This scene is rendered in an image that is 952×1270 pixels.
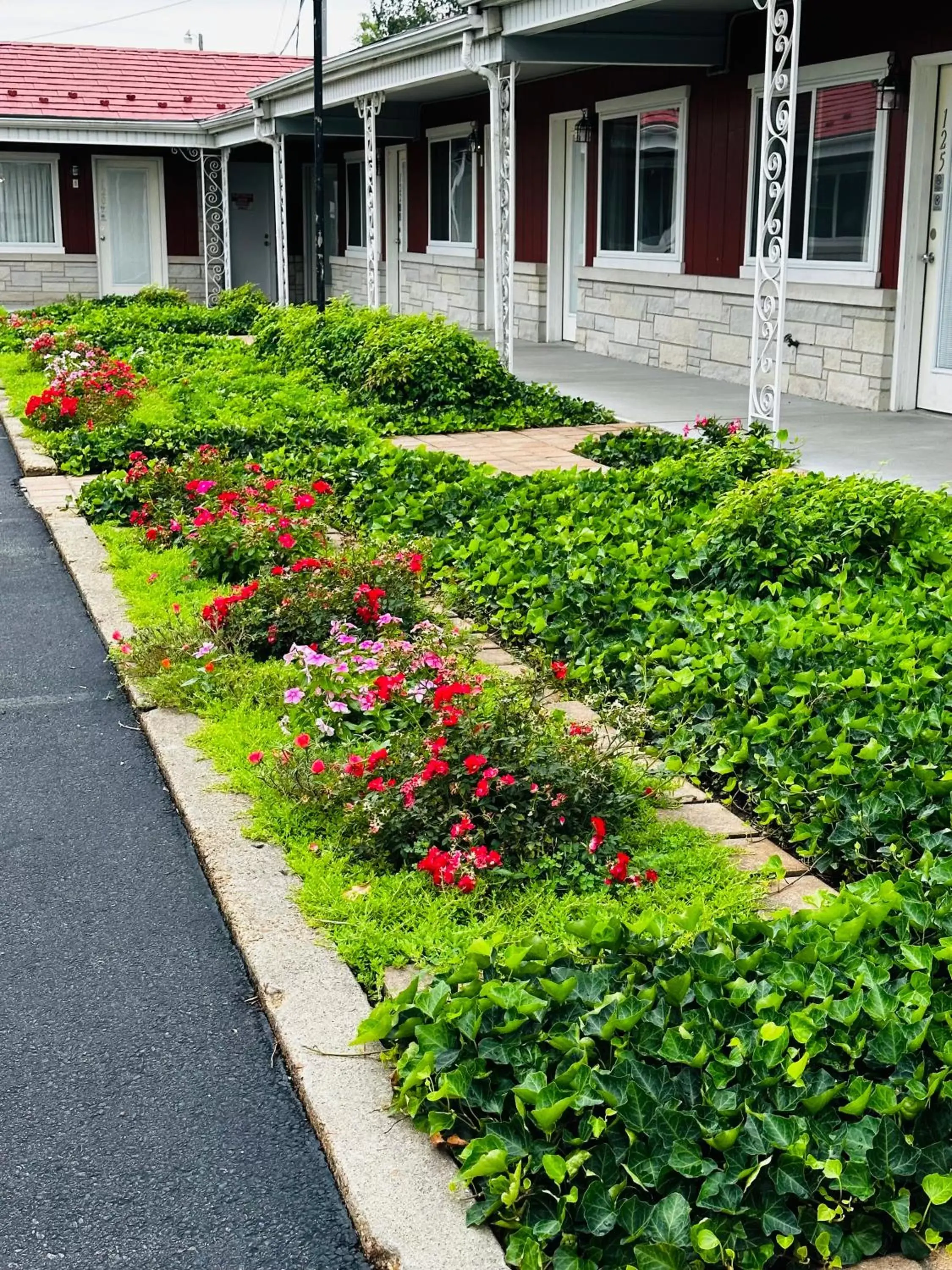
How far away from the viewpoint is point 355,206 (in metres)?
26.2

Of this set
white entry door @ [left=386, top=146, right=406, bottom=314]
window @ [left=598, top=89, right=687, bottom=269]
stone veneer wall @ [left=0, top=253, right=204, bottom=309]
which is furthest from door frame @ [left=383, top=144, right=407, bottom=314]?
window @ [left=598, top=89, right=687, bottom=269]

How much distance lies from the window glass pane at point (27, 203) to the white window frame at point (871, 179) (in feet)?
57.7

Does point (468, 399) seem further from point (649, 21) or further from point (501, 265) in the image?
point (649, 21)

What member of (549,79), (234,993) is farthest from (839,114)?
(234,993)

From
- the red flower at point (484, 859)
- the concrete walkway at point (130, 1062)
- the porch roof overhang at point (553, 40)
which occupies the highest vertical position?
the porch roof overhang at point (553, 40)

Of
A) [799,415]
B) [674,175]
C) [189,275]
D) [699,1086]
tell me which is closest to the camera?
[699,1086]

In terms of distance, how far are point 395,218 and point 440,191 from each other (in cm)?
228

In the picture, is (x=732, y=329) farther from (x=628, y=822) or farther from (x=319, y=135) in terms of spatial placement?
(x=628, y=822)

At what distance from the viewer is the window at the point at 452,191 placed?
21188mm

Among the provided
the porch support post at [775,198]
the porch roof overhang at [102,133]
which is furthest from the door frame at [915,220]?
the porch roof overhang at [102,133]

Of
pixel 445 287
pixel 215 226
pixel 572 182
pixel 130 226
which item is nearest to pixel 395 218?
pixel 445 287

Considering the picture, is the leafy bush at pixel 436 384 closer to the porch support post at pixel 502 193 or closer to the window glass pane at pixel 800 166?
the porch support post at pixel 502 193

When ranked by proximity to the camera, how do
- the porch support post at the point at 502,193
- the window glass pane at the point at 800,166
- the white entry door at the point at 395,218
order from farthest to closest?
the white entry door at the point at 395,218
the porch support post at the point at 502,193
the window glass pane at the point at 800,166

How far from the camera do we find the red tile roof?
26328 mm
